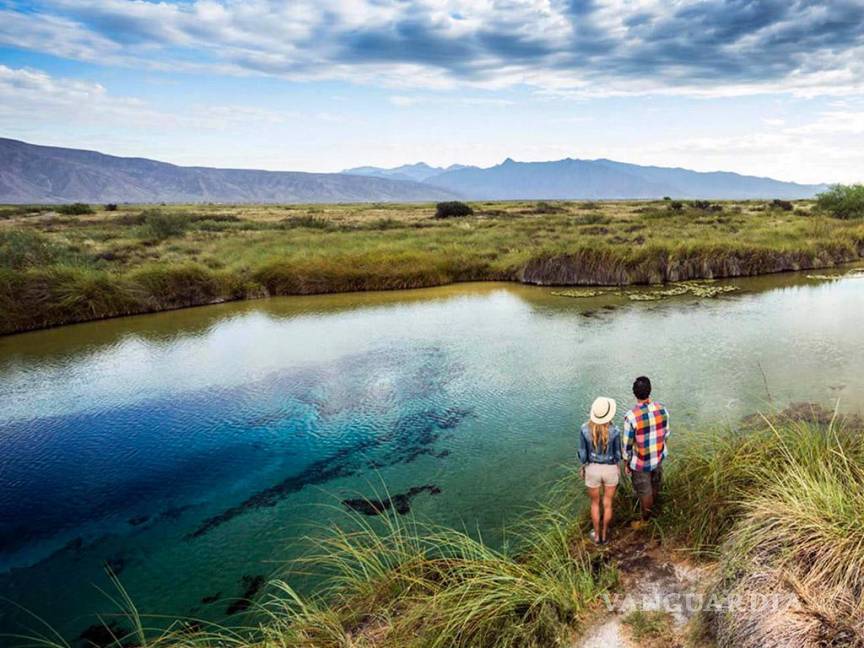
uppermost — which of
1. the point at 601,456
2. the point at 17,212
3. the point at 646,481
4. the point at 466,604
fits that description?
the point at 17,212

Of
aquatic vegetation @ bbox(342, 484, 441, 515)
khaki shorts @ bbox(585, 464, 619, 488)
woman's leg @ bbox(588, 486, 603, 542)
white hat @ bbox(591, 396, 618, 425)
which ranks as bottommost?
aquatic vegetation @ bbox(342, 484, 441, 515)

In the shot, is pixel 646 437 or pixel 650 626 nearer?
pixel 650 626

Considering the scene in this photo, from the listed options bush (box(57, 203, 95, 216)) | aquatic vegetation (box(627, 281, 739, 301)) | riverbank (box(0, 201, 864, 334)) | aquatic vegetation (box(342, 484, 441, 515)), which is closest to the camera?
aquatic vegetation (box(342, 484, 441, 515))

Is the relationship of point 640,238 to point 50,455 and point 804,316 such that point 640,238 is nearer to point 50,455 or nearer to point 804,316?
point 804,316

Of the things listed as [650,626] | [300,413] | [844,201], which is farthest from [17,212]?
[844,201]

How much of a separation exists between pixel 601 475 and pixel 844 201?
50924 millimetres

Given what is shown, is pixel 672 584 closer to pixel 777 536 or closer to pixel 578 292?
pixel 777 536

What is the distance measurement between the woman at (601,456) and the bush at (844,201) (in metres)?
48.0

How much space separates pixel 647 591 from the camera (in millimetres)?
4496

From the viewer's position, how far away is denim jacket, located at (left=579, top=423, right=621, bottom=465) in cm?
520

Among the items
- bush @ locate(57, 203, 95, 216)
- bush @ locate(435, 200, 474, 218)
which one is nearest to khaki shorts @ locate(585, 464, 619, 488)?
bush @ locate(435, 200, 474, 218)

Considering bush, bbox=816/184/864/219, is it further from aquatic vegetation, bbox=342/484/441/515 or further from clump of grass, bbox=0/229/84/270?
clump of grass, bbox=0/229/84/270

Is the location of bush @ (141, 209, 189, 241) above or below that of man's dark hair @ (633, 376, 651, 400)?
above

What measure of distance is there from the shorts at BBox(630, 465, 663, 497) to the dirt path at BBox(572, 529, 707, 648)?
17.2 inches
